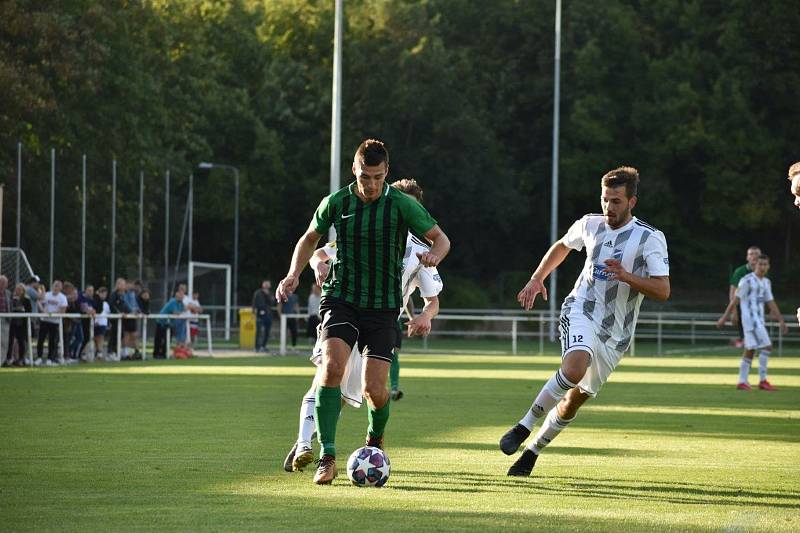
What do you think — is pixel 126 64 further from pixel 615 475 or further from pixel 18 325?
pixel 615 475

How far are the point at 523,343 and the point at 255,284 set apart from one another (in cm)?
1382

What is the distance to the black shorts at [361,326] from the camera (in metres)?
9.69

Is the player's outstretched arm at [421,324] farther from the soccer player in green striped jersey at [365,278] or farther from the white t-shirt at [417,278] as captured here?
the white t-shirt at [417,278]

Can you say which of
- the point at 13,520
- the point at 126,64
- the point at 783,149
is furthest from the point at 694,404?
the point at 783,149

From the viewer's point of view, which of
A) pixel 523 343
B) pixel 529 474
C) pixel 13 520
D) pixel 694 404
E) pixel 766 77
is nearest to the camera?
pixel 13 520

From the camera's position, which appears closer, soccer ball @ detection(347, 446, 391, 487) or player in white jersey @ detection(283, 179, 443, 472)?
soccer ball @ detection(347, 446, 391, 487)

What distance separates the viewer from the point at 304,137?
64188 millimetres

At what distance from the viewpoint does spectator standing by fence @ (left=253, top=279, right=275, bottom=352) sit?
39.8 m

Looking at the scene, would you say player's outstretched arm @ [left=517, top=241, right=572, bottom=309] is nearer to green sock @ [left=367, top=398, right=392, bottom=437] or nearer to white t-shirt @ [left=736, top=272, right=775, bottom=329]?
green sock @ [left=367, top=398, right=392, bottom=437]

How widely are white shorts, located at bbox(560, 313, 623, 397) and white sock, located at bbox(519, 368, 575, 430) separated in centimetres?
21

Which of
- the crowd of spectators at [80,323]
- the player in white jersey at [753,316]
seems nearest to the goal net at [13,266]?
the crowd of spectators at [80,323]

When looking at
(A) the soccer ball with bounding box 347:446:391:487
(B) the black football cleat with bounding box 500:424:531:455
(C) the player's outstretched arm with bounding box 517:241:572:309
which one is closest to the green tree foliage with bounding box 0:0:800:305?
(C) the player's outstretched arm with bounding box 517:241:572:309

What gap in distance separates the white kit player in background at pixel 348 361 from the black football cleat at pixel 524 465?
109 cm

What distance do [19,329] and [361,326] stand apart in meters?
20.2
